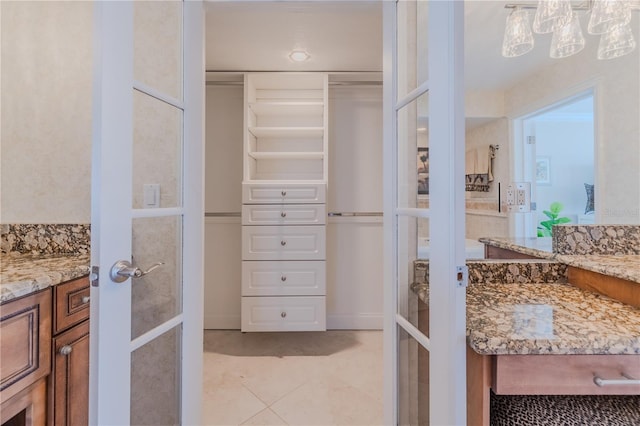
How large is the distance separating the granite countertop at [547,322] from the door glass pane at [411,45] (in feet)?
2.52

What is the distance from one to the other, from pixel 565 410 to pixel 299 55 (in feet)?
7.71

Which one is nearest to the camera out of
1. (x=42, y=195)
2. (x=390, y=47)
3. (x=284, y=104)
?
(x=390, y=47)

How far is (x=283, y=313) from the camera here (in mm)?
2203

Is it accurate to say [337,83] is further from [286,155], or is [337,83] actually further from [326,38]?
[286,155]

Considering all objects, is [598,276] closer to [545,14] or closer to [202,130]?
[545,14]

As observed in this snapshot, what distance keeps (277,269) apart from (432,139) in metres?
1.63

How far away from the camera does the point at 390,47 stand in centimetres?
122

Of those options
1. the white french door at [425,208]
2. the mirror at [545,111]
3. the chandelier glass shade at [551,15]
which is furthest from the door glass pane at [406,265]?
the chandelier glass shade at [551,15]

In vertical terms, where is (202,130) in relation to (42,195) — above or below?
above

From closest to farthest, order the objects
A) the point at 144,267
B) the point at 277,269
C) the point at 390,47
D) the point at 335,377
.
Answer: the point at 144,267, the point at 390,47, the point at 335,377, the point at 277,269

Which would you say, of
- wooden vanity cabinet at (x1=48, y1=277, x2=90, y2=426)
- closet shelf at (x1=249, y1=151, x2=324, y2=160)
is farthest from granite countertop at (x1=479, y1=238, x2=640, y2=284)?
wooden vanity cabinet at (x1=48, y1=277, x2=90, y2=426)

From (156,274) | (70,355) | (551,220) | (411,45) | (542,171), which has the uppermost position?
(411,45)

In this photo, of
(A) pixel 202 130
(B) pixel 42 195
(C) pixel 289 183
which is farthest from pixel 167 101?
(C) pixel 289 183

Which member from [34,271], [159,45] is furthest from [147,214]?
[159,45]
